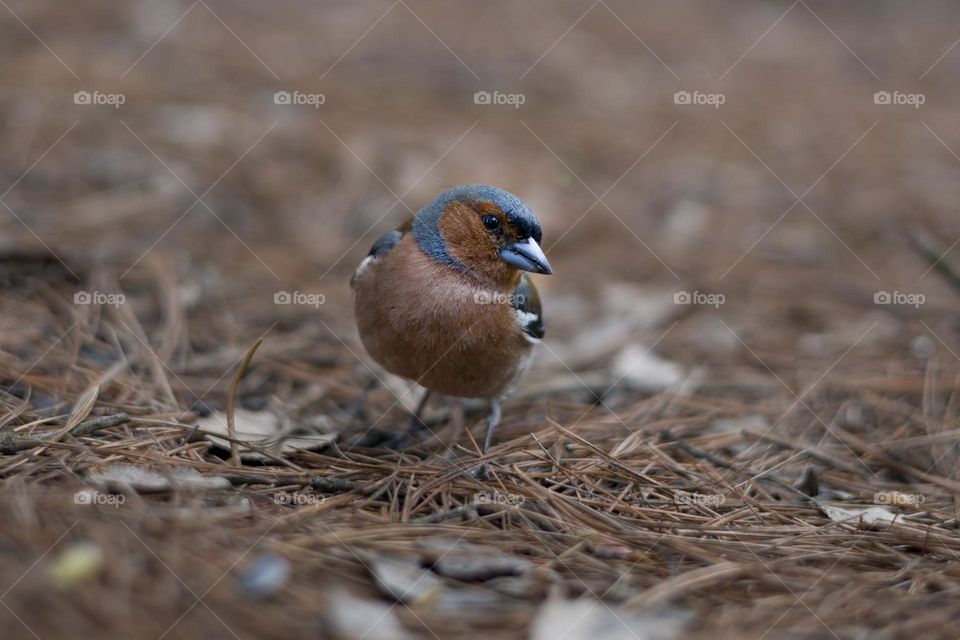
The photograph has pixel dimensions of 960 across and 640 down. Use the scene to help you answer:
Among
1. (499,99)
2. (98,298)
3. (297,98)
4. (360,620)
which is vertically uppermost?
(499,99)

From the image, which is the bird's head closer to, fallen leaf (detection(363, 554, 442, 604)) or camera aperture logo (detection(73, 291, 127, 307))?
fallen leaf (detection(363, 554, 442, 604))

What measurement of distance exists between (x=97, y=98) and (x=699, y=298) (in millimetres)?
5577

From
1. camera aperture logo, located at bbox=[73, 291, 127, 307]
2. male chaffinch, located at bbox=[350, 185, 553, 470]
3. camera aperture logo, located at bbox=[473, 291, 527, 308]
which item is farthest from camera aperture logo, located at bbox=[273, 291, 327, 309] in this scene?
camera aperture logo, located at bbox=[473, 291, 527, 308]

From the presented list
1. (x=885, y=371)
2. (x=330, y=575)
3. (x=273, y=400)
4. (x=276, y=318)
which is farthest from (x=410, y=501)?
(x=885, y=371)

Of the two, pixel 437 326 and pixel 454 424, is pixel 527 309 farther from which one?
pixel 454 424

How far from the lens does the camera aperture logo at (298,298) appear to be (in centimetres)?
575

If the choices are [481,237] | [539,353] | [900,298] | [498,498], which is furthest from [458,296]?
[900,298]

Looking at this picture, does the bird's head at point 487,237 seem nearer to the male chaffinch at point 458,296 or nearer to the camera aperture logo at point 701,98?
the male chaffinch at point 458,296

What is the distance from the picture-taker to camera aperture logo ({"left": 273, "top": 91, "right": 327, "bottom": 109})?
827 centimetres

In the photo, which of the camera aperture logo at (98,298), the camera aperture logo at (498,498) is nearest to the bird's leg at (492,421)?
the camera aperture logo at (498,498)

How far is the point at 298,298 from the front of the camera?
5.79 m

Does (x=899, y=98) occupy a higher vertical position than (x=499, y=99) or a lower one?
higher

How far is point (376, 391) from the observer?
5.03 metres

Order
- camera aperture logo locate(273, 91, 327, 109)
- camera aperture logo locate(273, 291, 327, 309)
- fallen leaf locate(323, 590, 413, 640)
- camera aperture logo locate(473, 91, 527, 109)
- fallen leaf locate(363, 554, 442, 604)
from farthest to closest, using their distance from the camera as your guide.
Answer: camera aperture logo locate(473, 91, 527, 109), camera aperture logo locate(273, 91, 327, 109), camera aperture logo locate(273, 291, 327, 309), fallen leaf locate(363, 554, 442, 604), fallen leaf locate(323, 590, 413, 640)
